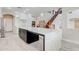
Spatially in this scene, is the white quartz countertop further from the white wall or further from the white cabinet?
the white wall

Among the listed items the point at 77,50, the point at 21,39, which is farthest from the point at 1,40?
the point at 77,50

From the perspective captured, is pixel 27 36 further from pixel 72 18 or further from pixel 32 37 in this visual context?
pixel 72 18

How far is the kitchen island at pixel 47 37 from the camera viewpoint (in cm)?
201

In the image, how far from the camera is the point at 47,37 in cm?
202

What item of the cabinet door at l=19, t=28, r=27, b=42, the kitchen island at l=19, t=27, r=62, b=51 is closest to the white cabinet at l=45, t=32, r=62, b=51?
the kitchen island at l=19, t=27, r=62, b=51

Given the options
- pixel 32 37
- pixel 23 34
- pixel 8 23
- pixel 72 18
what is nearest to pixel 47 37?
pixel 32 37

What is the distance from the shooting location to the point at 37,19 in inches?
80.1

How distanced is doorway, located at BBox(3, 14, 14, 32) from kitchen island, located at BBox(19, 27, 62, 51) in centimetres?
20

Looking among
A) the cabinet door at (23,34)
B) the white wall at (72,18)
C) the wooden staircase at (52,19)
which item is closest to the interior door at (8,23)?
the cabinet door at (23,34)

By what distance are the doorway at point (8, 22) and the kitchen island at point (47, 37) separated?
0.20 meters

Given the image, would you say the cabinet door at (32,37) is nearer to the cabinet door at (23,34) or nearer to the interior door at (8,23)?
the cabinet door at (23,34)

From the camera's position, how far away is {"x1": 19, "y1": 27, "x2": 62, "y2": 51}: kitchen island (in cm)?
201

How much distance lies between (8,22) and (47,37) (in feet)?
2.54

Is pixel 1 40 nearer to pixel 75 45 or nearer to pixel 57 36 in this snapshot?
pixel 57 36
